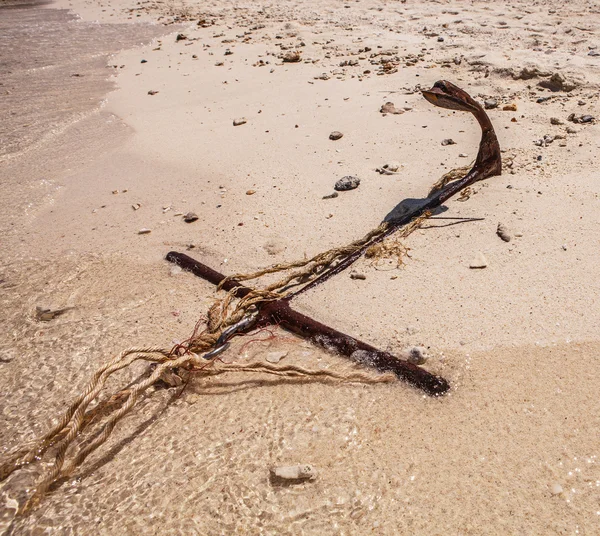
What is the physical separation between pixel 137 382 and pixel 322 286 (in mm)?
1051

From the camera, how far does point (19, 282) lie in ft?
9.26

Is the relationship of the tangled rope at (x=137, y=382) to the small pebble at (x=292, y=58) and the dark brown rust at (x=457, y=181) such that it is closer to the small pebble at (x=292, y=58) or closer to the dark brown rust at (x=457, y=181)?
the dark brown rust at (x=457, y=181)

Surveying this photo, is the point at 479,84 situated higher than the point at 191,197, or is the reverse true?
the point at 479,84

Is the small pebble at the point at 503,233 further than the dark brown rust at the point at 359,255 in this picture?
Yes

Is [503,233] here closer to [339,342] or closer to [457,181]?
[457,181]

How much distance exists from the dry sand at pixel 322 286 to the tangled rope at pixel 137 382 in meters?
0.06

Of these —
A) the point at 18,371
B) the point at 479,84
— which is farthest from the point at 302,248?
the point at 479,84

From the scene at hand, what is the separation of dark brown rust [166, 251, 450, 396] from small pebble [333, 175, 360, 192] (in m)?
1.20

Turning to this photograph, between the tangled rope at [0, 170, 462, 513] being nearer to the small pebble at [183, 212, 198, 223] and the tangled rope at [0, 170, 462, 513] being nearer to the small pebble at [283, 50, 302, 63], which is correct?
the small pebble at [183, 212, 198, 223]

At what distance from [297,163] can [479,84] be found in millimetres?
2236

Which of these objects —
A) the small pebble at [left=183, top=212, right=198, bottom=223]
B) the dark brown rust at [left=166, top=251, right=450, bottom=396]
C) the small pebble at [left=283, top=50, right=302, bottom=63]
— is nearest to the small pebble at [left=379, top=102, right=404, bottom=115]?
the small pebble at [left=283, top=50, right=302, bottom=63]

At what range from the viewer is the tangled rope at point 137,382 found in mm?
1756

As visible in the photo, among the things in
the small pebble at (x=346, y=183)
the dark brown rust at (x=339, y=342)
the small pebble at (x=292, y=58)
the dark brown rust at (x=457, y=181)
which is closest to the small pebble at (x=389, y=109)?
the small pebble at (x=346, y=183)

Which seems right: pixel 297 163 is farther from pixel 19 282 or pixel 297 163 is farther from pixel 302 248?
pixel 19 282
